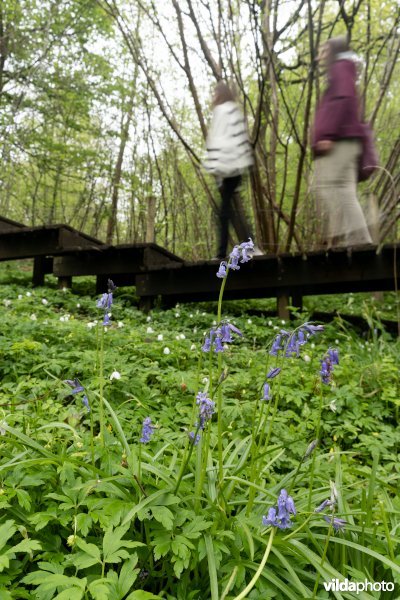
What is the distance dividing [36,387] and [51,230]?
4.11m

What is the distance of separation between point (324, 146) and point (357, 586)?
148 inches

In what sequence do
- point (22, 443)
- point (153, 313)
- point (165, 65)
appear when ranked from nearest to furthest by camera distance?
point (22, 443) → point (153, 313) → point (165, 65)

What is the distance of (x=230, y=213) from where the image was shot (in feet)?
16.1

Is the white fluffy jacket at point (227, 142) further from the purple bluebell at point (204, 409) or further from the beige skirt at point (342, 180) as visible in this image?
the purple bluebell at point (204, 409)

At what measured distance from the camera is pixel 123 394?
102 inches

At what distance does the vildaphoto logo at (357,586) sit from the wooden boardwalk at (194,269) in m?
3.85

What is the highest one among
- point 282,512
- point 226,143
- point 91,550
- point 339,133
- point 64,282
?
point 226,143

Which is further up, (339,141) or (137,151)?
(137,151)

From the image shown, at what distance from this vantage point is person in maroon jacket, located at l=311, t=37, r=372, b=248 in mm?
3945

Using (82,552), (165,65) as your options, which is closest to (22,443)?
(82,552)

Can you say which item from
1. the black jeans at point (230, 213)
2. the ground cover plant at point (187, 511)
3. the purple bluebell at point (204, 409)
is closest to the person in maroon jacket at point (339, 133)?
the black jeans at point (230, 213)

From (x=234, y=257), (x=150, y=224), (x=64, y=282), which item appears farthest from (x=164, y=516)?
(x=150, y=224)

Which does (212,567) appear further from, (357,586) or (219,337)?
(219,337)

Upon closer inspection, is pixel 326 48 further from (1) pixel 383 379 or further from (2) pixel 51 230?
(2) pixel 51 230
